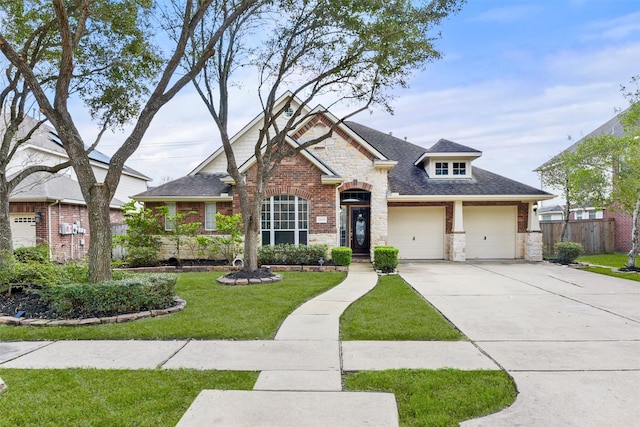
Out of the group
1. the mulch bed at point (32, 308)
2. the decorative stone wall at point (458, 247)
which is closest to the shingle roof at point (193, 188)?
the mulch bed at point (32, 308)

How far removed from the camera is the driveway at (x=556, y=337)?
3.39 metres

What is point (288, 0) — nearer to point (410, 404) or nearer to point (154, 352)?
point (154, 352)

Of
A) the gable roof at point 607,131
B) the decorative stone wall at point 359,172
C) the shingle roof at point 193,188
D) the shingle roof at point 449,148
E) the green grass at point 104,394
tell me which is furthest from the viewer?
the gable roof at point 607,131

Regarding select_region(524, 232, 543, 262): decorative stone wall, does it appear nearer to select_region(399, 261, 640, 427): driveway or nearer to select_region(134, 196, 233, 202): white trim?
select_region(399, 261, 640, 427): driveway

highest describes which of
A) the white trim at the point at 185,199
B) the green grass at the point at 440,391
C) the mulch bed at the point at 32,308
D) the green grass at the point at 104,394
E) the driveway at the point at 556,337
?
the white trim at the point at 185,199

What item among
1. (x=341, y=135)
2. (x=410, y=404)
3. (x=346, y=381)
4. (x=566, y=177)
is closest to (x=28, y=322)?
(x=346, y=381)

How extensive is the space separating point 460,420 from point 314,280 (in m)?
7.75

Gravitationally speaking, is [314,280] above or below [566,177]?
below

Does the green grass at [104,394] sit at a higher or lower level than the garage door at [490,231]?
lower

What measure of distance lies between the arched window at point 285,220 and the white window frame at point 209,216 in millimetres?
2416

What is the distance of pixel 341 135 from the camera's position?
15.9 metres

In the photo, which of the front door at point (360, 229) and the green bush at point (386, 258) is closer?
the green bush at point (386, 258)

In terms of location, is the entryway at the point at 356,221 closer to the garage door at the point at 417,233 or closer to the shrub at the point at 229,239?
the garage door at the point at 417,233

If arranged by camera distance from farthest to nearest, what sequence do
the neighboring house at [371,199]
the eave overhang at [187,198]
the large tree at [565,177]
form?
the large tree at [565,177] < the eave overhang at [187,198] < the neighboring house at [371,199]
